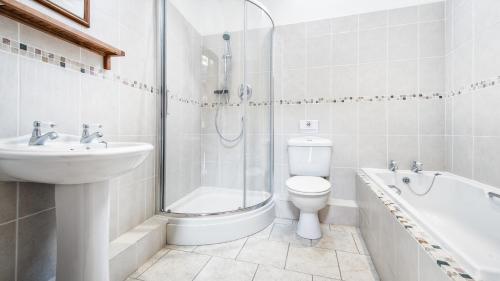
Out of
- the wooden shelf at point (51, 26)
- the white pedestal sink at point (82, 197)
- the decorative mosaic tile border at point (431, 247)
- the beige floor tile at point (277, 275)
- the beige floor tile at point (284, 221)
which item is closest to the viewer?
the decorative mosaic tile border at point (431, 247)

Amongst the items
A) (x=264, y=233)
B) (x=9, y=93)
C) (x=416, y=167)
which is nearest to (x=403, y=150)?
(x=416, y=167)

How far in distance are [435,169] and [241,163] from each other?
167 cm

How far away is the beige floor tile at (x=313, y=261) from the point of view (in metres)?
1.30

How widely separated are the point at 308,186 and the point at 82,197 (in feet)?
4.48

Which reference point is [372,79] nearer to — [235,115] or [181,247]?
[235,115]

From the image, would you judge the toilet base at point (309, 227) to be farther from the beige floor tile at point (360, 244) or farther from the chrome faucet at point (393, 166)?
the chrome faucet at point (393, 166)

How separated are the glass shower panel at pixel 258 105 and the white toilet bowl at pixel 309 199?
0.39 m

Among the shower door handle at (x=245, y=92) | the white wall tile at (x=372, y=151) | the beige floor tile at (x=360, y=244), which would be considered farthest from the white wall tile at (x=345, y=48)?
the beige floor tile at (x=360, y=244)

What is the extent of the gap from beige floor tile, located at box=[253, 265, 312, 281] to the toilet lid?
0.52m

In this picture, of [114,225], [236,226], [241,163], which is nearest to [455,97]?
[241,163]

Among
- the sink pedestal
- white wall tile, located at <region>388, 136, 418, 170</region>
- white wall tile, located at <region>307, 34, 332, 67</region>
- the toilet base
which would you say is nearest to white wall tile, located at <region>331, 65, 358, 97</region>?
white wall tile, located at <region>307, 34, 332, 67</region>

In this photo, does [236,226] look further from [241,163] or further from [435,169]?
[435,169]

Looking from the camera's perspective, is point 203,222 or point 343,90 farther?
point 343,90

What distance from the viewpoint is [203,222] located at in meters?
1.60
